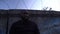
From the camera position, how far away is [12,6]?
1.69 m

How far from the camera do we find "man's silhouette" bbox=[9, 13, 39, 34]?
5.24 ft

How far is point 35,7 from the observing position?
1723mm

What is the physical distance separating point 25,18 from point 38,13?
178 millimetres

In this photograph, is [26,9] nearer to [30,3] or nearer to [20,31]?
[30,3]

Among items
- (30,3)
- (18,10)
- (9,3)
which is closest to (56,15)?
(30,3)

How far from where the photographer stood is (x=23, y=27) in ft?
5.26

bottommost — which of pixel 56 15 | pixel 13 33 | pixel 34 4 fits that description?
pixel 13 33

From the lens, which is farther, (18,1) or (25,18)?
(18,1)

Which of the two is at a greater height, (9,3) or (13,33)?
(9,3)

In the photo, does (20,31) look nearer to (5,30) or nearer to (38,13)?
(5,30)

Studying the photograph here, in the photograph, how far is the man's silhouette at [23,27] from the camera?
1598 mm

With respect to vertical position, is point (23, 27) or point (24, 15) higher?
point (24, 15)

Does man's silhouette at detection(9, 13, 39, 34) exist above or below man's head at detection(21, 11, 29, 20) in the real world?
below

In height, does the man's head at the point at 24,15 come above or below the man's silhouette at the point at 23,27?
above
